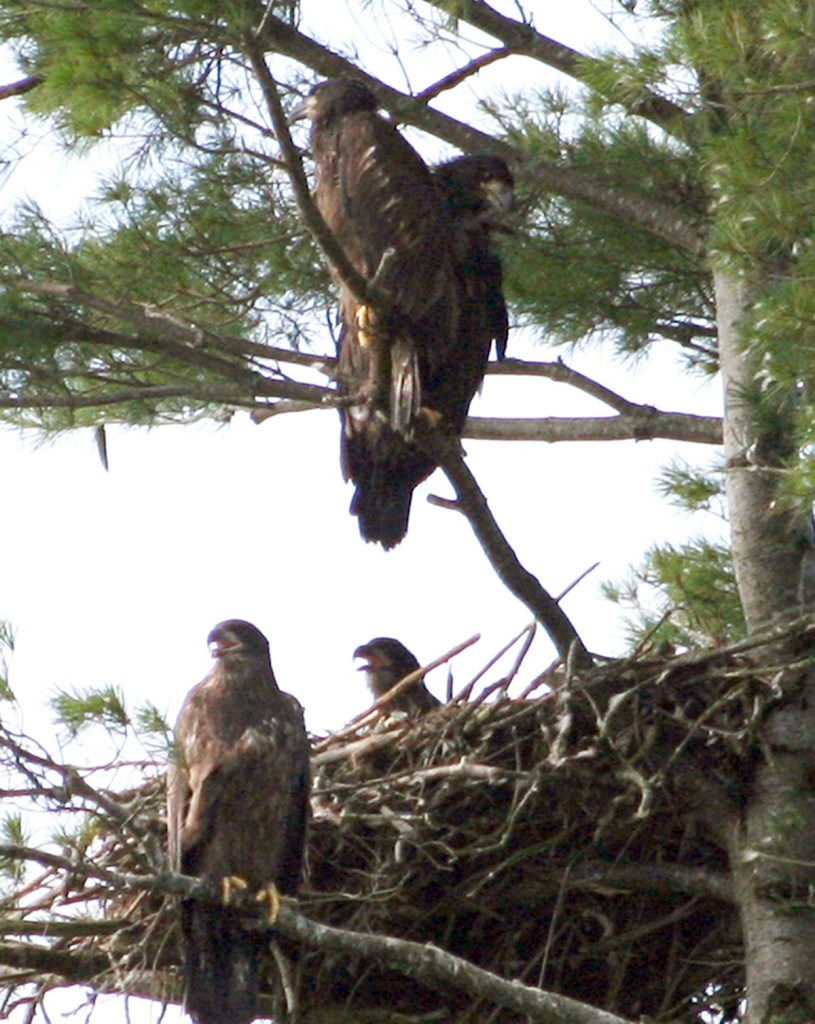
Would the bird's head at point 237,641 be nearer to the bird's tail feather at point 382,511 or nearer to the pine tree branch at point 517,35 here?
the bird's tail feather at point 382,511

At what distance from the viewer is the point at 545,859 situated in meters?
5.74

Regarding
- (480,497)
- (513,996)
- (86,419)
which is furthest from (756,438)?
(86,419)

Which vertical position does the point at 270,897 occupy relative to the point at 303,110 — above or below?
below

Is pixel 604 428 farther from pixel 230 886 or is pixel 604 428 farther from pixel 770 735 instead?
pixel 230 886

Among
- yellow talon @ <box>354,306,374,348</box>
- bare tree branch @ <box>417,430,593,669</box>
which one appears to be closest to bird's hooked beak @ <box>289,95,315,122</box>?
yellow talon @ <box>354,306,374,348</box>

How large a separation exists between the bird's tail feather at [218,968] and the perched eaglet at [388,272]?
4.93 ft

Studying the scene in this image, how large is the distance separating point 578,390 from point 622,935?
1.98m

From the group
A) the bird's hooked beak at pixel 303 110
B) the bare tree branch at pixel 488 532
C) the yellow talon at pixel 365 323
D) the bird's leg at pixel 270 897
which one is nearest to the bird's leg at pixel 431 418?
the bare tree branch at pixel 488 532

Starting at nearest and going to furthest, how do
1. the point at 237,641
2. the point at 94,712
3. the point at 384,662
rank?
the point at 94,712 < the point at 237,641 < the point at 384,662

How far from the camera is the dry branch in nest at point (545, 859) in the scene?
5.56m

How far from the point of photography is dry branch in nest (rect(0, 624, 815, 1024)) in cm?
556

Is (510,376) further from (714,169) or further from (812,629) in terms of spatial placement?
(714,169)

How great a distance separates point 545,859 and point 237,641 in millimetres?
1243

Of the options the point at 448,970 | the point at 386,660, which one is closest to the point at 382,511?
the point at 386,660
